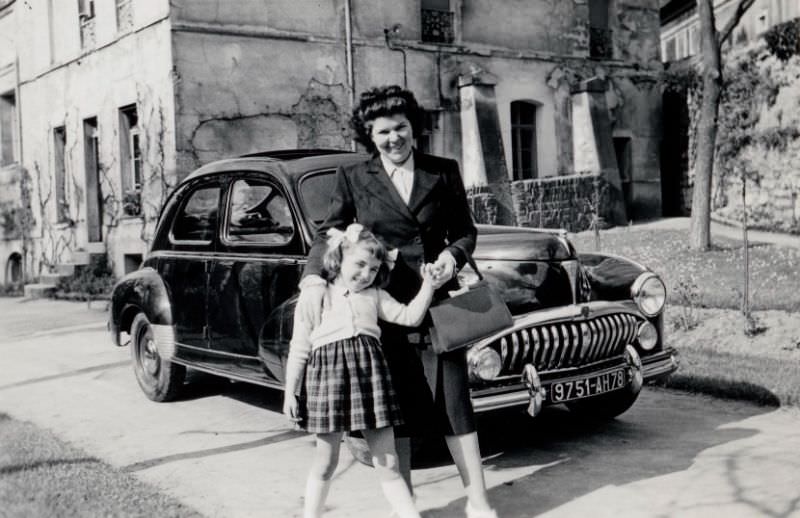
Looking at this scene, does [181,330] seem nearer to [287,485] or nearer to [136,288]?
[136,288]

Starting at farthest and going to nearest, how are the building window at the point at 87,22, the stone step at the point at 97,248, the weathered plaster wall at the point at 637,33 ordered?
the weathered plaster wall at the point at 637,33 < the building window at the point at 87,22 < the stone step at the point at 97,248

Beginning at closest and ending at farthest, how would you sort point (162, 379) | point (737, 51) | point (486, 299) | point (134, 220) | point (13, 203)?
point (486, 299) → point (162, 379) → point (134, 220) → point (737, 51) → point (13, 203)

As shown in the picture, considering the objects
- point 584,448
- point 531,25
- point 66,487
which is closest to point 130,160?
point 531,25

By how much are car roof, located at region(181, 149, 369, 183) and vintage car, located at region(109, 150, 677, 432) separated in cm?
1

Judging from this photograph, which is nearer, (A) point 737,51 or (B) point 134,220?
(B) point 134,220

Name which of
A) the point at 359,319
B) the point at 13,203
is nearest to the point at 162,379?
the point at 359,319

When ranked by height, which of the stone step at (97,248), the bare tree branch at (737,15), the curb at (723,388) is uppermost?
the bare tree branch at (737,15)

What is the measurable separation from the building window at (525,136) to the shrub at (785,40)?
17.9 feet

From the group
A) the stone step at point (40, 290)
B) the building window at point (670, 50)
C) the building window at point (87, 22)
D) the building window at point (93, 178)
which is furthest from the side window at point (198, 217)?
the building window at point (670, 50)

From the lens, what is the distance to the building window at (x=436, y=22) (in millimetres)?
19219

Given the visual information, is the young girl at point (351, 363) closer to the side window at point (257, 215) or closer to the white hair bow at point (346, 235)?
the white hair bow at point (346, 235)

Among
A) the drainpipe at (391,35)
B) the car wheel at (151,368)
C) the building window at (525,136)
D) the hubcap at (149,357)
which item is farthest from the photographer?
the building window at (525,136)

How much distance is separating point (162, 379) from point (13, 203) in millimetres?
17333

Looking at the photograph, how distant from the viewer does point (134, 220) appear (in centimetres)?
1717
